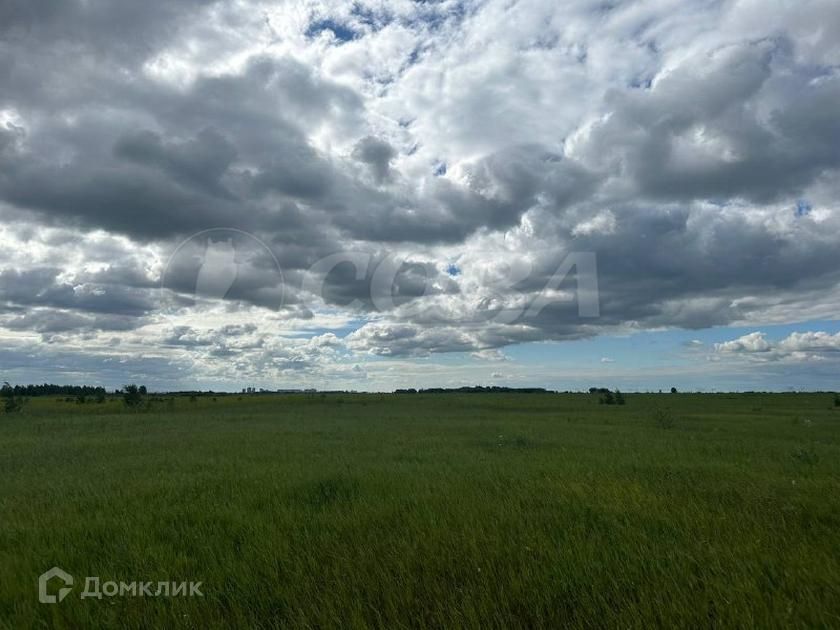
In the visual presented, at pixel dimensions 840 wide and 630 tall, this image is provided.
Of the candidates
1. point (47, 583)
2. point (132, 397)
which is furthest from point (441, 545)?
point (132, 397)

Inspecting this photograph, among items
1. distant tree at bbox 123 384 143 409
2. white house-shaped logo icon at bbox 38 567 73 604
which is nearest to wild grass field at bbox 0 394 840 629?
white house-shaped logo icon at bbox 38 567 73 604

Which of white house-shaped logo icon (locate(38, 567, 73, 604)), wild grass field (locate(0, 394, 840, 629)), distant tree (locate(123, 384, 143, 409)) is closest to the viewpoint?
wild grass field (locate(0, 394, 840, 629))

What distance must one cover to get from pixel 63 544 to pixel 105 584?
197cm

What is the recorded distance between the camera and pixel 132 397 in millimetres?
61406

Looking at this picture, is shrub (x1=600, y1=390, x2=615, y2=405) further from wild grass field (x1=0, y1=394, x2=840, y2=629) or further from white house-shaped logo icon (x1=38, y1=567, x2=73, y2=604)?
white house-shaped logo icon (x1=38, y1=567, x2=73, y2=604)

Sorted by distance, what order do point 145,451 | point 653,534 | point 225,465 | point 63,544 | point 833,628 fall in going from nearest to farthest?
point 833,628
point 653,534
point 63,544
point 225,465
point 145,451

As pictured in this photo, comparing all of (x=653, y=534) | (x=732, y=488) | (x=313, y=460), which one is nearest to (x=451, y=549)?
(x=653, y=534)

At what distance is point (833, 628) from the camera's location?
3.73m

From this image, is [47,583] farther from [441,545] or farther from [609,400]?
[609,400]

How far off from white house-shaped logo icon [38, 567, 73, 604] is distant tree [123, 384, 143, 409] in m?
62.8

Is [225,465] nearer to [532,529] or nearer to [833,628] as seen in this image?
[532,529]

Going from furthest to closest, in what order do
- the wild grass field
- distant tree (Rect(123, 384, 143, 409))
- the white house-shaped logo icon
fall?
distant tree (Rect(123, 384, 143, 409)) < the white house-shaped logo icon < the wild grass field

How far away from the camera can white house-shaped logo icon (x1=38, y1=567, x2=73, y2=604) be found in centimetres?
506

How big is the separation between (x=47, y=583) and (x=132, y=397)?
2543 inches
